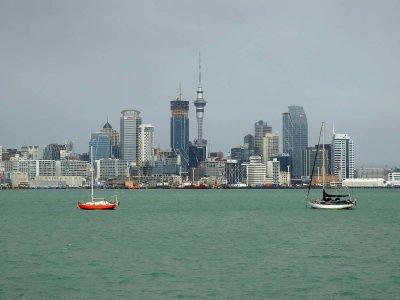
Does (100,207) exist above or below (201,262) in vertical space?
above

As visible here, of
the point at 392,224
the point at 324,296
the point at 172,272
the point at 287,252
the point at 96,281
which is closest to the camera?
the point at 324,296

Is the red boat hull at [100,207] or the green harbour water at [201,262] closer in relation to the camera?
the green harbour water at [201,262]

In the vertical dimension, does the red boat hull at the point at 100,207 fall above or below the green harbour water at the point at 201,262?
above

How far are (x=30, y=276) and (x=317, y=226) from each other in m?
46.8

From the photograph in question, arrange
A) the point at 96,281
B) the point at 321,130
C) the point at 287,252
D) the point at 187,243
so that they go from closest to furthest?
1. the point at 96,281
2. the point at 287,252
3. the point at 187,243
4. the point at 321,130

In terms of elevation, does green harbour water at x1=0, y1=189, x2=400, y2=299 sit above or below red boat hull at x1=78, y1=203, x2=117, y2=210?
below

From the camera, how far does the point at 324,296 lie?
41531 millimetres

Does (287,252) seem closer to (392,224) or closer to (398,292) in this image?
(398,292)

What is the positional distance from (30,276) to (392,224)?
5722 cm

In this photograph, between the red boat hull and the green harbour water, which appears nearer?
the green harbour water

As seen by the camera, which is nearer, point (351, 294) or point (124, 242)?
point (351, 294)

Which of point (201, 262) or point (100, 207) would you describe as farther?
point (100, 207)

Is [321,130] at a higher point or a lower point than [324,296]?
higher

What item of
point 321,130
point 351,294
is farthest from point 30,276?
point 321,130
